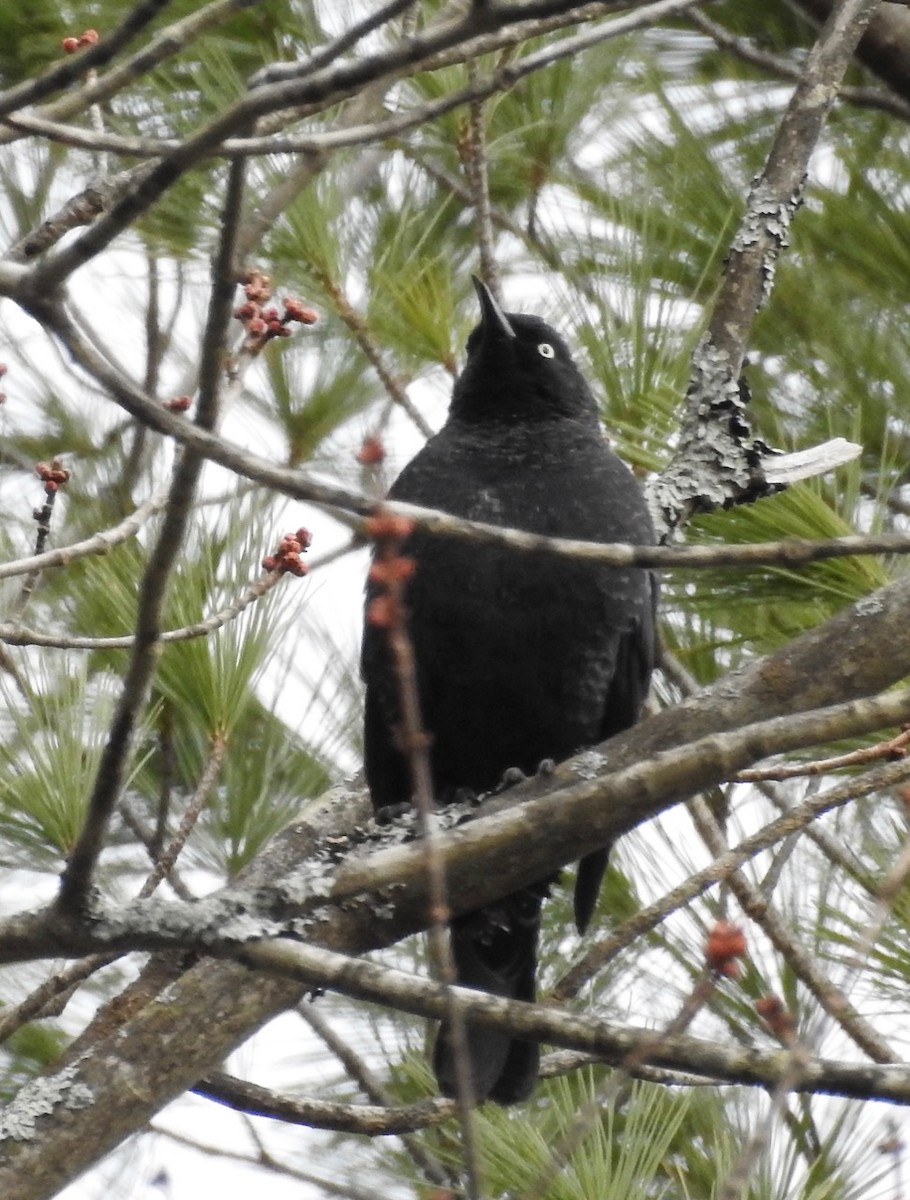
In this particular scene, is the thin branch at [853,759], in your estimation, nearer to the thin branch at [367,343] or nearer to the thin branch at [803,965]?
the thin branch at [803,965]

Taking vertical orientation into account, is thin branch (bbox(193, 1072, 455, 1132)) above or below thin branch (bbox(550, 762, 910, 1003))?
below

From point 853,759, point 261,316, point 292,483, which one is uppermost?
point 261,316

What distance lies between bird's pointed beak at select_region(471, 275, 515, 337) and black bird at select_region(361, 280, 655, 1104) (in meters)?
0.23

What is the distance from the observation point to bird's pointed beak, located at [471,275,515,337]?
2973 mm

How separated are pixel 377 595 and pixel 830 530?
0.71 m

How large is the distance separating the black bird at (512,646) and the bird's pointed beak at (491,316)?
0.76ft

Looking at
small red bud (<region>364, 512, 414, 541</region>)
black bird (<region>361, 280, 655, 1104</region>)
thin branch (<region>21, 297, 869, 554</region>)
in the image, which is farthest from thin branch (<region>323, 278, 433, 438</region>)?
small red bud (<region>364, 512, 414, 541</region>)

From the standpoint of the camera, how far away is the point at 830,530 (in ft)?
7.62

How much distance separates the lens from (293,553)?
222 centimetres

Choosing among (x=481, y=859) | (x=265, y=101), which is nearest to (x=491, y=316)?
(x=481, y=859)

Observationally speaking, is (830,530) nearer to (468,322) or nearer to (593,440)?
(593,440)

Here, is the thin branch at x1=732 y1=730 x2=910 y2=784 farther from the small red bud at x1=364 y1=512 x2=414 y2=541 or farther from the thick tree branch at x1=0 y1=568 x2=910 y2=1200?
the small red bud at x1=364 y1=512 x2=414 y2=541

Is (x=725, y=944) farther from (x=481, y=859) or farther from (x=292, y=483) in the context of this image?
(x=481, y=859)

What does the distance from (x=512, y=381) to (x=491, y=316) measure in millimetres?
116
